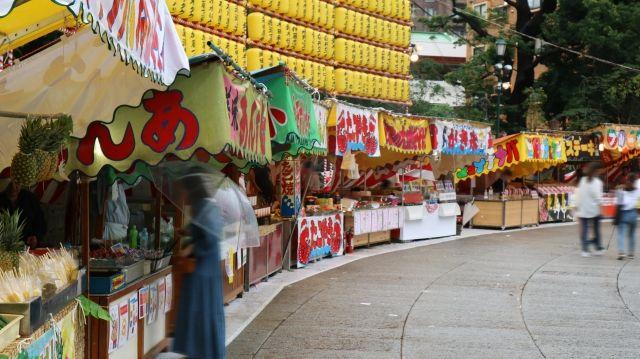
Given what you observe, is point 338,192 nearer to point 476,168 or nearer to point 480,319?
point 476,168

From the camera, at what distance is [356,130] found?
14.9m

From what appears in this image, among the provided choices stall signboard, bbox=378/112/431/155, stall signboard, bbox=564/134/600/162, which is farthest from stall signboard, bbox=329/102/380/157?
stall signboard, bbox=564/134/600/162

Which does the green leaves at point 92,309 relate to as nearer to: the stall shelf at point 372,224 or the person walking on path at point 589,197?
the stall shelf at point 372,224

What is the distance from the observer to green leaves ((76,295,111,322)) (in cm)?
532

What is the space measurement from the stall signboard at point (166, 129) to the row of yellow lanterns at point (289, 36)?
890 centimetres

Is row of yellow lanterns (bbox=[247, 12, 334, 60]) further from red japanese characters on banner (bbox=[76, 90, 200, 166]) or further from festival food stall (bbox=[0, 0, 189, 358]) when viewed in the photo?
red japanese characters on banner (bbox=[76, 90, 200, 166])

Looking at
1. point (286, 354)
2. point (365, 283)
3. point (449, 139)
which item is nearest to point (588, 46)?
point (449, 139)

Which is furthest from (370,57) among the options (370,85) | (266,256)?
(266,256)

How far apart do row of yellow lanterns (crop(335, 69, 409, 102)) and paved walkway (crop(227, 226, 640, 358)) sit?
491 cm

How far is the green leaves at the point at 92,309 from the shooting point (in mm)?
5320

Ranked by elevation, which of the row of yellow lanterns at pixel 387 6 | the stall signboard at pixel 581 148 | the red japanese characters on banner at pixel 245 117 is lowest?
the red japanese characters on banner at pixel 245 117

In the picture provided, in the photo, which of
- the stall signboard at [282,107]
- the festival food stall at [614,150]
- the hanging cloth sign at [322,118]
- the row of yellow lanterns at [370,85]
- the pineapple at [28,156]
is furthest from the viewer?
the festival food stall at [614,150]

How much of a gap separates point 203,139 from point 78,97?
3.66 feet

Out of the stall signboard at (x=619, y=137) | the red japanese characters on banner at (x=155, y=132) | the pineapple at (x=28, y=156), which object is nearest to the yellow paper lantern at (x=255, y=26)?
the red japanese characters on banner at (x=155, y=132)
